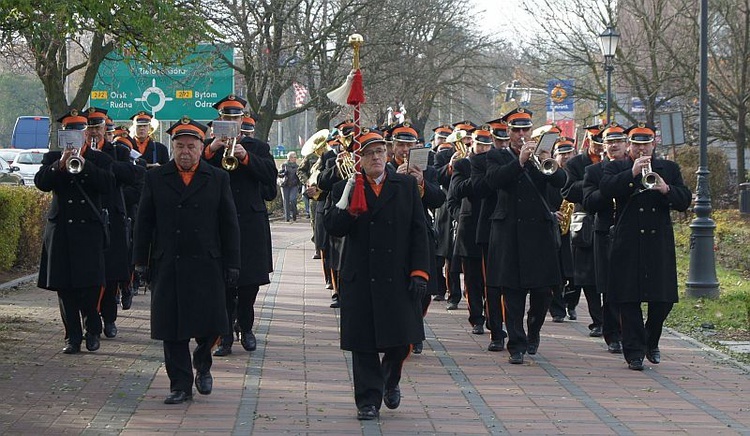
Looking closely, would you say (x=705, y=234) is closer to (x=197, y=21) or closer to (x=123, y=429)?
(x=197, y=21)

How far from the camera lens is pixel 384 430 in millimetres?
8016

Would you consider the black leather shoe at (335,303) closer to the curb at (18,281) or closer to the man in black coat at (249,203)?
the man in black coat at (249,203)

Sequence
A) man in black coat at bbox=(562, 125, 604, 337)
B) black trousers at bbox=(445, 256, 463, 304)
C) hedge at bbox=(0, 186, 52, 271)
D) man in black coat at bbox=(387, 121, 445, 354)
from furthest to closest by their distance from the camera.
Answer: hedge at bbox=(0, 186, 52, 271) < black trousers at bbox=(445, 256, 463, 304) < man in black coat at bbox=(562, 125, 604, 337) < man in black coat at bbox=(387, 121, 445, 354)

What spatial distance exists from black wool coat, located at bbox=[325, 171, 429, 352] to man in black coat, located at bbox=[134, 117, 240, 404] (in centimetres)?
89

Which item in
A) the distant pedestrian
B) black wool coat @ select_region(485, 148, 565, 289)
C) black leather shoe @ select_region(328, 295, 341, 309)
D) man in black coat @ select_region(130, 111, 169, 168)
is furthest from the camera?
the distant pedestrian

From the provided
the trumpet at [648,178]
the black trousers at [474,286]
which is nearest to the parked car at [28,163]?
the black trousers at [474,286]

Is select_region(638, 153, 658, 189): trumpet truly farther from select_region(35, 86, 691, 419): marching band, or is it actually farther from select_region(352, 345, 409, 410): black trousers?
select_region(352, 345, 409, 410): black trousers

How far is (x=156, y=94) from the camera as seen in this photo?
29.9m

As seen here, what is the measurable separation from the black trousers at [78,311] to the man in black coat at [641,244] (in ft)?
14.1

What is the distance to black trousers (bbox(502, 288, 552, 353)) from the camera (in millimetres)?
10766

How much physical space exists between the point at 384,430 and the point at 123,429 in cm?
157

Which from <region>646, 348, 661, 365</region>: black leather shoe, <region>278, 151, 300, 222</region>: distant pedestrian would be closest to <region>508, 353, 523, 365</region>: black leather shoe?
<region>646, 348, 661, 365</region>: black leather shoe

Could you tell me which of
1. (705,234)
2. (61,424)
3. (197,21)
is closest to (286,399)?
(61,424)

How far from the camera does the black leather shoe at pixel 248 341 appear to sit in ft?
37.0
